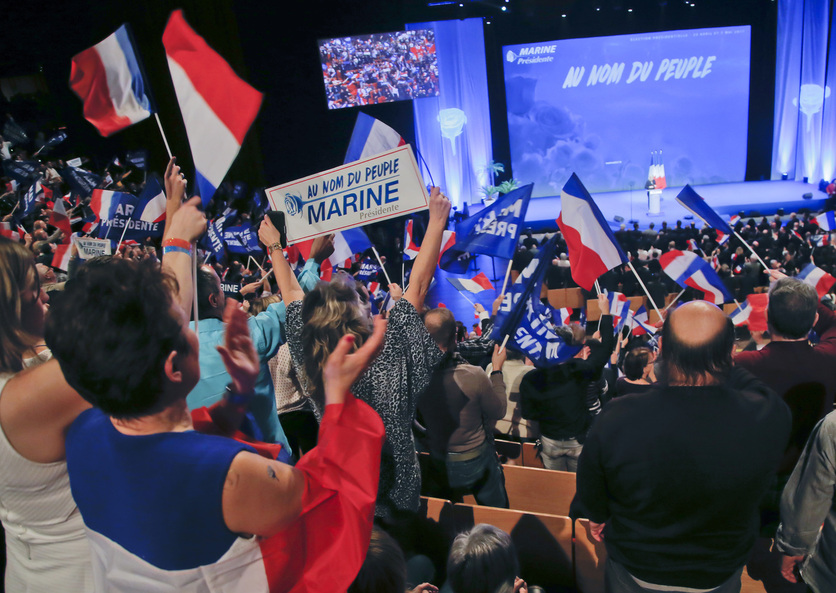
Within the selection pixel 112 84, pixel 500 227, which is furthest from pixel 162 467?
pixel 500 227

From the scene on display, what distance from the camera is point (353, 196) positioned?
2.50m

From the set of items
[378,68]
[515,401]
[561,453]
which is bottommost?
[561,453]

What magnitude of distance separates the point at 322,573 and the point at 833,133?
23.1 meters

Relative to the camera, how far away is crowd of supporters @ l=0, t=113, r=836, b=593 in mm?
856

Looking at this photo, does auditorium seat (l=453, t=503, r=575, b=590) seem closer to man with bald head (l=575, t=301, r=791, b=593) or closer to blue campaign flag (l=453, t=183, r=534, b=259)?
man with bald head (l=575, t=301, r=791, b=593)

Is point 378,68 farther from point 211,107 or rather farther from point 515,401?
point 211,107

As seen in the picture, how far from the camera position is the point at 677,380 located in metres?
1.44

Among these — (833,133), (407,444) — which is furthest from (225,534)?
(833,133)

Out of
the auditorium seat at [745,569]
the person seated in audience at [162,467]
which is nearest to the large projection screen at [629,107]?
the auditorium seat at [745,569]

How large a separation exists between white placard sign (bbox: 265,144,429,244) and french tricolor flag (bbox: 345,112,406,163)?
405 mm

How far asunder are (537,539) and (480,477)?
1.51 feet

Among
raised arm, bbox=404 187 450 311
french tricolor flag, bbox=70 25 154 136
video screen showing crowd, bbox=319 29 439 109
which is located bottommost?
raised arm, bbox=404 187 450 311

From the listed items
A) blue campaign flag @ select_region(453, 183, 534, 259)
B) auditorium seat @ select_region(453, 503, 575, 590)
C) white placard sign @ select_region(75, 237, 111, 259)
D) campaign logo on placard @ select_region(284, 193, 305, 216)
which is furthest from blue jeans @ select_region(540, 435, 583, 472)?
white placard sign @ select_region(75, 237, 111, 259)

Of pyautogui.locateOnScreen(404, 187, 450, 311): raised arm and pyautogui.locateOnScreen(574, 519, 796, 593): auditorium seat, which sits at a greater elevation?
pyautogui.locateOnScreen(404, 187, 450, 311): raised arm
